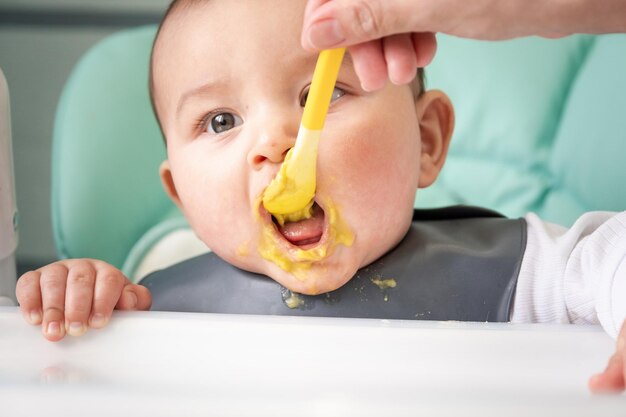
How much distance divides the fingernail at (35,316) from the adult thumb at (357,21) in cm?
29

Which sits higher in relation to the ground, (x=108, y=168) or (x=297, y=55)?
(x=297, y=55)

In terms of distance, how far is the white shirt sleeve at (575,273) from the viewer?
724 millimetres

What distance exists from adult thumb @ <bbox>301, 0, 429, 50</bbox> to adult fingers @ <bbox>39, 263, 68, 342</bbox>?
279 millimetres

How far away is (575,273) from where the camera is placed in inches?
32.3

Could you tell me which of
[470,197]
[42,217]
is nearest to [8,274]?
[470,197]

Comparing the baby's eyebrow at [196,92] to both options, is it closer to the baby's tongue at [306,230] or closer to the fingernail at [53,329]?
the baby's tongue at [306,230]

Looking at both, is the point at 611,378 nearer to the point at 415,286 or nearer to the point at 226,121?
the point at 415,286

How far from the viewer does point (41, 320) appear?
2.20ft

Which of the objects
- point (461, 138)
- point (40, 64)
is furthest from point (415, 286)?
point (40, 64)

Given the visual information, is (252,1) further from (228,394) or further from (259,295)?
(228,394)

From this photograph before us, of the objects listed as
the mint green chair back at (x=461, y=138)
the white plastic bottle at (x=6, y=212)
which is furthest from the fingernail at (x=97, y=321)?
the mint green chair back at (x=461, y=138)

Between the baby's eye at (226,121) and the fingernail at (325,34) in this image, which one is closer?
the fingernail at (325,34)

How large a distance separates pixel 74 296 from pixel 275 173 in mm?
197

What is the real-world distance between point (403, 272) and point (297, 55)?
0.79 feet
